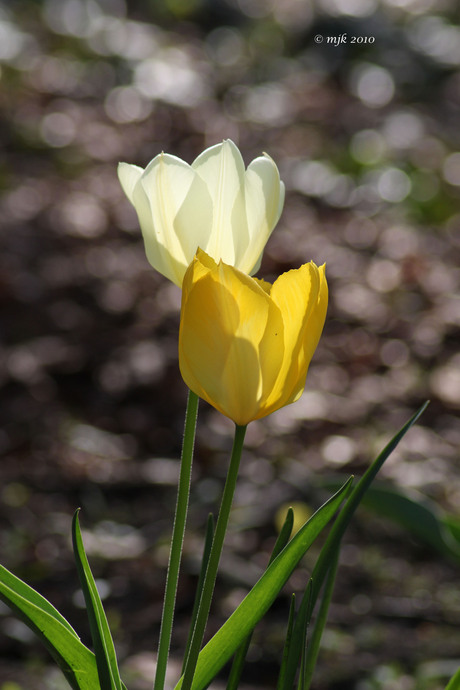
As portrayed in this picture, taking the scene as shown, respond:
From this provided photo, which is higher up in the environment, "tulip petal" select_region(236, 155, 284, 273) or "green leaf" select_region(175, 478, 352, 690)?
"tulip petal" select_region(236, 155, 284, 273)

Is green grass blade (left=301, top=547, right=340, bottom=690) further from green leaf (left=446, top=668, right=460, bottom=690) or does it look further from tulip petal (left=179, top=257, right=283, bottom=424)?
tulip petal (left=179, top=257, right=283, bottom=424)

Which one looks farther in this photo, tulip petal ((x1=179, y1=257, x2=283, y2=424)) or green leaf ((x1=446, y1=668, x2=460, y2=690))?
green leaf ((x1=446, y1=668, x2=460, y2=690))

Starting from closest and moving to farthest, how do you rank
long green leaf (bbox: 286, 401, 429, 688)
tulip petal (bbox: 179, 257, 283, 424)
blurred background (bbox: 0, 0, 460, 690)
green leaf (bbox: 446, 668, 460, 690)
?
tulip petal (bbox: 179, 257, 283, 424), long green leaf (bbox: 286, 401, 429, 688), green leaf (bbox: 446, 668, 460, 690), blurred background (bbox: 0, 0, 460, 690)

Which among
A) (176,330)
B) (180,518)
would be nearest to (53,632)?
(180,518)

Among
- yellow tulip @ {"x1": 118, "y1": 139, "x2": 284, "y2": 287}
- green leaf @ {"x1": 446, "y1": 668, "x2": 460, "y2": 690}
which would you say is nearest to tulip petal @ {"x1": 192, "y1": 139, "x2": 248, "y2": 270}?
yellow tulip @ {"x1": 118, "y1": 139, "x2": 284, "y2": 287}

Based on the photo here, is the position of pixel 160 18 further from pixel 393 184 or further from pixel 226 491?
pixel 226 491

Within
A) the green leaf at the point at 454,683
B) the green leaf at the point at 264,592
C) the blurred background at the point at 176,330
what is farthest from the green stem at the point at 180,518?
the blurred background at the point at 176,330

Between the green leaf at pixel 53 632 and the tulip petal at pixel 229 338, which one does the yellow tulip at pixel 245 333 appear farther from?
the green leaf at pixel 53 632
